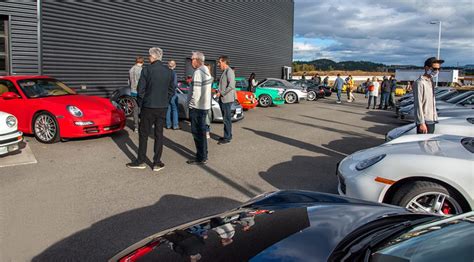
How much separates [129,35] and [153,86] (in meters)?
10.6

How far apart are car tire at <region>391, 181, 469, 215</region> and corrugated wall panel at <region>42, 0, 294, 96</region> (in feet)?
39.7

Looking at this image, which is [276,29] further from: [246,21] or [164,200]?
[164,200]

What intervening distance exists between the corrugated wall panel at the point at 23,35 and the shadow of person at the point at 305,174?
9240 mm

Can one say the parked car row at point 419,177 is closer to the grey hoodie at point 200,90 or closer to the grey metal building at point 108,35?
the grey hoodie at point 200,90

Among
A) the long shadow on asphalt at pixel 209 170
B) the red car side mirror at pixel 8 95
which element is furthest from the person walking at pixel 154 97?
the red car side mirror at pixel 8 95

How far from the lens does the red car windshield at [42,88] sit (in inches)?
326

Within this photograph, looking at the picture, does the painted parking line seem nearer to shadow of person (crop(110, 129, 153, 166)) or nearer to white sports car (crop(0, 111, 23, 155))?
white sports car (crop(0, 111, 23, 155))

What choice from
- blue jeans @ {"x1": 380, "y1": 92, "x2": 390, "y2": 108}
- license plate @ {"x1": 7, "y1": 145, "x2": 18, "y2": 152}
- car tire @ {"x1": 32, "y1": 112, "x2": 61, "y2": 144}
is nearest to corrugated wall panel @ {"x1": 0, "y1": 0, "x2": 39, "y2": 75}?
car tire @ {"x1": 32, "y1": 112, "x2": 61, "y2": 144}

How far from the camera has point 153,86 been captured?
598 cm

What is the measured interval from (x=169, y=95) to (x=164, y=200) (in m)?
2.07

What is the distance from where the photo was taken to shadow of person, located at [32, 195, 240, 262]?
3381 mm

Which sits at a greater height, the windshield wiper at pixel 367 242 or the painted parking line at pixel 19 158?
the windshield wiper at pixel 367 242

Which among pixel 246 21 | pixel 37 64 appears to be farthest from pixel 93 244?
pixel 246 21

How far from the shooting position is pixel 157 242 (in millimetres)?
2152
